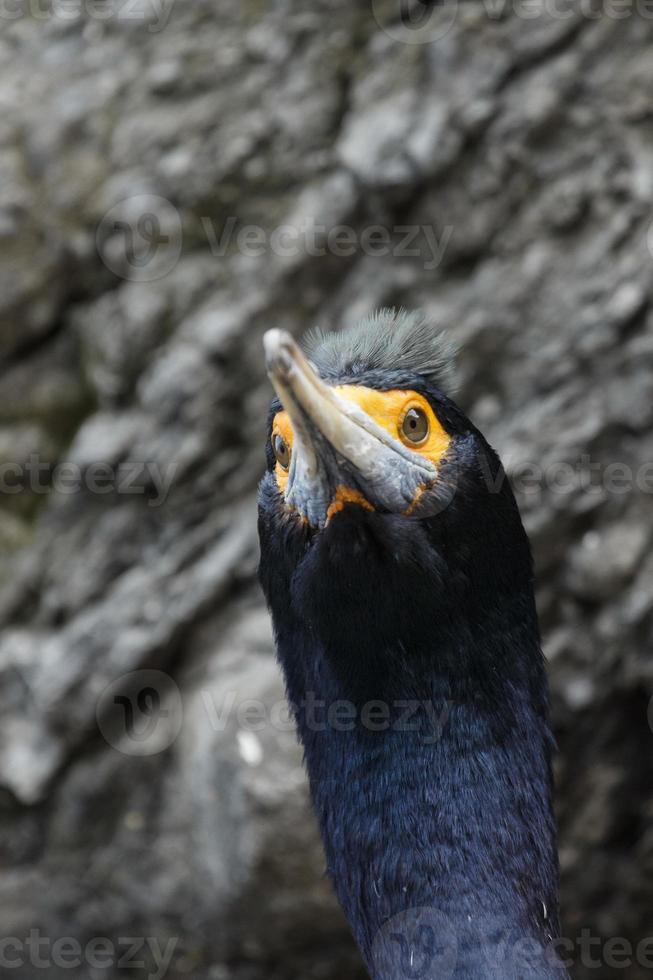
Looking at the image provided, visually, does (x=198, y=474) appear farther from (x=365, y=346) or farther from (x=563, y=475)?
(x=365, y=346)

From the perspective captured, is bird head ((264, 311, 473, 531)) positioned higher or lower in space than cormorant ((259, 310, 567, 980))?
higher

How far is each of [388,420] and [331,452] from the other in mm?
230

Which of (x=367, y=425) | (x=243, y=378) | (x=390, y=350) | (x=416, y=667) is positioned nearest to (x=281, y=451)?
(x=367, y=425)

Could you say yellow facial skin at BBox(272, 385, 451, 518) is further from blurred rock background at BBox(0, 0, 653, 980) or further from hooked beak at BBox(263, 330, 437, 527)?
blurred rock background at BBox(0, 0, 653, 980)

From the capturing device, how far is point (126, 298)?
4934mm

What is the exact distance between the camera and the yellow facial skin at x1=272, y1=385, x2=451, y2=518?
2400mm

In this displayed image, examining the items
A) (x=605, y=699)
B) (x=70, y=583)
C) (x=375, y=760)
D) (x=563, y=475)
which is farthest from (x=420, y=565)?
(x=70, y=583)

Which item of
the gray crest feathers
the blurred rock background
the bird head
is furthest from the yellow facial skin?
the blurred rock background

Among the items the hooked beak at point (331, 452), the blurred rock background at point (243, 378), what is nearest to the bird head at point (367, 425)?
the hooked beak at point (331, 452)

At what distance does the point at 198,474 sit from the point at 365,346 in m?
2.36

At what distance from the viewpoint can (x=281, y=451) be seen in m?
2.47

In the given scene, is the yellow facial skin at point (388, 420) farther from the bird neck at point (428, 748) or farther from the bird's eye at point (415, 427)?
the bird neck at point (428, 748)

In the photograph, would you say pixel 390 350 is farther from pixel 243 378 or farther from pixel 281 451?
pixel 243 378

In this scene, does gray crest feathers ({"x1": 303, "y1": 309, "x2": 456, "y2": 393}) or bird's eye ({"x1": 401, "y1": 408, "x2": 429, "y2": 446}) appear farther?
gray crest feathers ({"x1": 303, "y1": 309, "x2": 456, "y2": 393})
